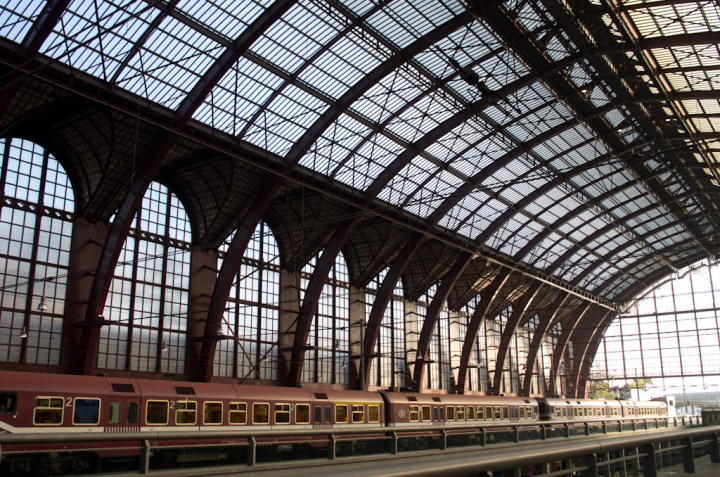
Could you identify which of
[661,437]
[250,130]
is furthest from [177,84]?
[661,437]

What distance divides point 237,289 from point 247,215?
749 centimetres

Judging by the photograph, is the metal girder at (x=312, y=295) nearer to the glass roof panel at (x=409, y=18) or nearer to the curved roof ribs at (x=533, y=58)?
the glass roof panel at (x=409, y=18)

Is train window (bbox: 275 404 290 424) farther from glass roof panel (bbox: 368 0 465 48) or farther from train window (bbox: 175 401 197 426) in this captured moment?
glass roof panel (bbox: 368 0 465 48)

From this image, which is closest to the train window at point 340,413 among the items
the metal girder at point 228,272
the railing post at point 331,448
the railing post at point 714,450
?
the metal girder at point 228,272

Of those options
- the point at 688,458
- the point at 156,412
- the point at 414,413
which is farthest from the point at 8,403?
the point at 414,413

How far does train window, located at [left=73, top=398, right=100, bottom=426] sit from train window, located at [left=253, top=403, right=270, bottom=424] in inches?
283

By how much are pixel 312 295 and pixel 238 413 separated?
63.1ft

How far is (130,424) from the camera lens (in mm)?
23266

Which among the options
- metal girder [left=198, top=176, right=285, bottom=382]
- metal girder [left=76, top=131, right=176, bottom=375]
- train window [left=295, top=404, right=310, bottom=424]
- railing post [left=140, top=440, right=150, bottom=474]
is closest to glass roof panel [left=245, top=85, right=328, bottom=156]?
metal girder [left=198, top=176, right=285, bottom=382]

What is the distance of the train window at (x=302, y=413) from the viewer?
29317 mm

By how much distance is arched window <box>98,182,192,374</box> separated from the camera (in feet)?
124

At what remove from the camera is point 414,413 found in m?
37.3

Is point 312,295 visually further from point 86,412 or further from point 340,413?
point 86,412

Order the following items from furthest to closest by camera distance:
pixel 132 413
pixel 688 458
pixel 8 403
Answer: pixel 132 413 → pixel 8 403 → pixel 688 458
